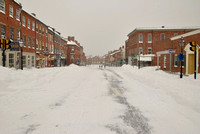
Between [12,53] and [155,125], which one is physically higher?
[12,53]

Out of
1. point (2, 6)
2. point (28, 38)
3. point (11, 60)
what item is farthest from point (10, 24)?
point (28, 38)

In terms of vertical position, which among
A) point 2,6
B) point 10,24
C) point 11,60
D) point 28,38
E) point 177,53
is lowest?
point 11,60

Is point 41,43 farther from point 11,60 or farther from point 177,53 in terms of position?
point 177,53

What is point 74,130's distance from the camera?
284 centimetres

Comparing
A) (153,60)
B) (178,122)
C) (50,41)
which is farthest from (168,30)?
(178,122)

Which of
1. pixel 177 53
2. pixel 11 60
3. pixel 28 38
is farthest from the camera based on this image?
pixel 28 38

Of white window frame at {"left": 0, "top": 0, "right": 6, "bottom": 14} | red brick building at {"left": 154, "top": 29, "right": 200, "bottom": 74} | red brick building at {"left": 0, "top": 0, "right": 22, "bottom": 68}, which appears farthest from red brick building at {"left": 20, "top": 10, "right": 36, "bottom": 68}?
red brick building at {"left": 154, "top": 29, "right": 200, "bottom": 74}

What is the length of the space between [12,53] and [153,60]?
3325cm

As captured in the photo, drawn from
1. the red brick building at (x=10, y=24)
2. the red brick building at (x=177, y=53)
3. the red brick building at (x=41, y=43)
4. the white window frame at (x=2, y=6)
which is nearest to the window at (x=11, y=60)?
the red brick building at (x=10, y=24)

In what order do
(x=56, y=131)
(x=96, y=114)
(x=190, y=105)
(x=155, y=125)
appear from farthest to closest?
(x=190, y=105), (x=96, y=114), (x=155, y=125), (x=56, y=131)

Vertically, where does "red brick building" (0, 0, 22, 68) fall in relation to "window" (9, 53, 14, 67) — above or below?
above

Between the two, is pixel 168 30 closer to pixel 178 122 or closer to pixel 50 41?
pixel 50 41

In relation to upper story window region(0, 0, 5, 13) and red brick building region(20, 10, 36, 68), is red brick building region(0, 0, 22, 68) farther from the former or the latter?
red brick building region(20, 10, 36, 68)

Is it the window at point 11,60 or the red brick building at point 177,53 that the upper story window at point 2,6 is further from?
the red brick building at point 177,53
